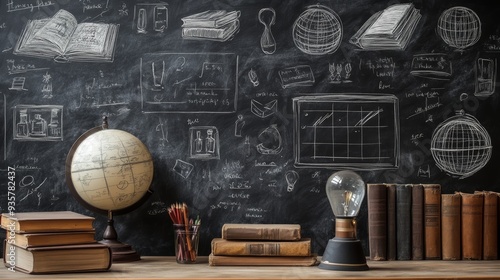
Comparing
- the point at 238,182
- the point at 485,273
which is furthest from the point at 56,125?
the point at 485,273

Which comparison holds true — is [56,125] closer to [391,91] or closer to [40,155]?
[40,155]

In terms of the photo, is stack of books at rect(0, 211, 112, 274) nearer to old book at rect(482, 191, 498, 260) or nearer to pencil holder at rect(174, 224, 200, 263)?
pencil holder at rect(174, 224, 200, 263)

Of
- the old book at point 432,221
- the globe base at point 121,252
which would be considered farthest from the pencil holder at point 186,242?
the old book at point 432,221

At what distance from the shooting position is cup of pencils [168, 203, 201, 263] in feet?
11.3

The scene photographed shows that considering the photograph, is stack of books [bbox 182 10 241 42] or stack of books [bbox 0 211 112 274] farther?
stack of books [bbox 182 10 241 42]

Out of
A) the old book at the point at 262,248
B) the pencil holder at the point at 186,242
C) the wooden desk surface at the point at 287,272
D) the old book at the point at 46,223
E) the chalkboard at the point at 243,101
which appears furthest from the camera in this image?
the chalkboard at the point at 243,101

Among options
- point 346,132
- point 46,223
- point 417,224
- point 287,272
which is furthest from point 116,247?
point 417,224

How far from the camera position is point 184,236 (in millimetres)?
3447

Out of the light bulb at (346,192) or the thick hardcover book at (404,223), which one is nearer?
the light bulb at (346,192)

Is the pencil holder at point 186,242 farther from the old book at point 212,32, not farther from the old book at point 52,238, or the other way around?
the old book at point 212,32

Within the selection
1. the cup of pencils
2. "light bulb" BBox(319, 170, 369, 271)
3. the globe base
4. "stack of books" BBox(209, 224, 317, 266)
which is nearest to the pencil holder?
the cup of pencils

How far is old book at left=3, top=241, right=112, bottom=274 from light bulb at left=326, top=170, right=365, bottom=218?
1.07m

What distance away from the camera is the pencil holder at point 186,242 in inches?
136

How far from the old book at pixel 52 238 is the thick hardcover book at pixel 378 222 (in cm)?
137
